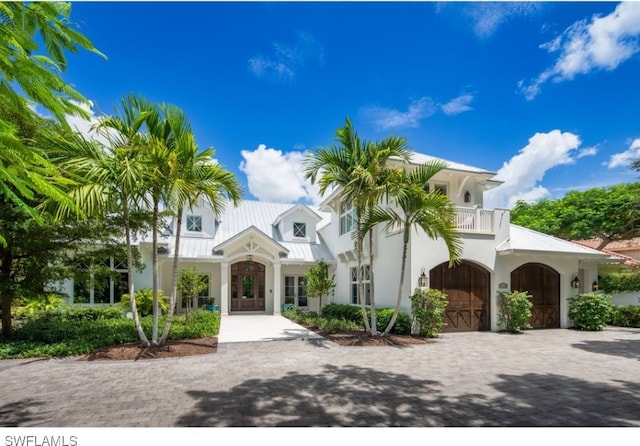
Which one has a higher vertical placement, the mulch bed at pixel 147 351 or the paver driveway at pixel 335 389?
the paver driveway at pixel 335 389

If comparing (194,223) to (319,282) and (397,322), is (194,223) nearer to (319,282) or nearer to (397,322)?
(319,282)

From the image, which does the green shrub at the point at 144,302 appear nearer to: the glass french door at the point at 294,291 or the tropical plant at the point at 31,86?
the glass french door at the point at 294,291

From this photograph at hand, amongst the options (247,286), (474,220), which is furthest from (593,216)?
(247,286)

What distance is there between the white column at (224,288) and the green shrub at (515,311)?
12.7 meters

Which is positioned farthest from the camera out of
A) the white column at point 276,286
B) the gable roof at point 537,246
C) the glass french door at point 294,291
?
the glass french door at point 294,291

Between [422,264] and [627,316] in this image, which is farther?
[627,316]

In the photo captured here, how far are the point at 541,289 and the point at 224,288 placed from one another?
14443 millimetres

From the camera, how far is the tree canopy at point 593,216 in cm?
2383

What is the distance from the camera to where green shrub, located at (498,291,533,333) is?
12938mm

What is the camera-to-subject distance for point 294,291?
70.3 feet

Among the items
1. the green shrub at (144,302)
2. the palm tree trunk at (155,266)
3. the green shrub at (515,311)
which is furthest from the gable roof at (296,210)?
the palm tree trunk at (155,266)

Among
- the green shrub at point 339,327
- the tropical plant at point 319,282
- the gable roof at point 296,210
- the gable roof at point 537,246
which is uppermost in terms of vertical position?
the gable roof at point 296,210

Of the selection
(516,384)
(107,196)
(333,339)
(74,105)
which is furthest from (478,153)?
(74,105)

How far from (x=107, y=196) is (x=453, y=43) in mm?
9022
